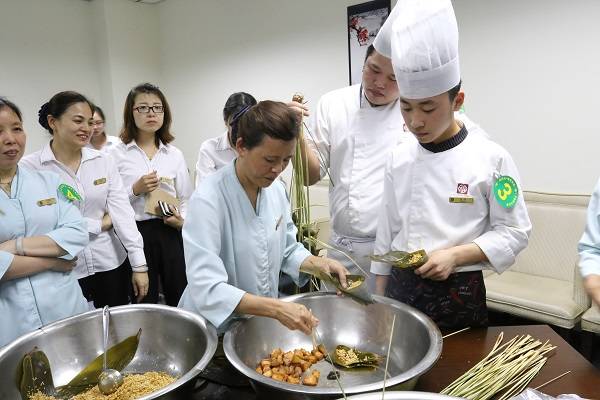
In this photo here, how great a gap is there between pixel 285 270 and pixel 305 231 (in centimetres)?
33

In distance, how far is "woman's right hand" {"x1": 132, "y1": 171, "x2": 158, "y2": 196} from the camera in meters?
2.62

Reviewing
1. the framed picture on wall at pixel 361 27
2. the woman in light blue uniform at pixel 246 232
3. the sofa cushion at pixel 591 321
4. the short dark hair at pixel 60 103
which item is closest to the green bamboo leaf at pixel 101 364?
the woman in light blue uniform at pixel 246 232

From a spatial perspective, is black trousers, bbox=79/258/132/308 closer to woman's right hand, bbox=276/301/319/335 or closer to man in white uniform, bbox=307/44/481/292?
man in white uniform, bbox=307/44/481/292

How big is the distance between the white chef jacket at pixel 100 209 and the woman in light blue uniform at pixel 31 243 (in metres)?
0.53

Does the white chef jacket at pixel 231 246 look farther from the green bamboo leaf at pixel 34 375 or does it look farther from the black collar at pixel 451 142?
the black collar at pixel 451 142

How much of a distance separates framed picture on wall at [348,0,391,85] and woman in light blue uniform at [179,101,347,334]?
2473 millimetres

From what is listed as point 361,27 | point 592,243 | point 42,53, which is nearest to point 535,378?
point 592,243

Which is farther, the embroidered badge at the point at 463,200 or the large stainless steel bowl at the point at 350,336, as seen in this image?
the embroidered badge at the point at 463,200

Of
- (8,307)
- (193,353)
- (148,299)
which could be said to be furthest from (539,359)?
(148,299)

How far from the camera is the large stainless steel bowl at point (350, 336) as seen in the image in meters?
1.07

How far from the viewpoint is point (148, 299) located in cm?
286

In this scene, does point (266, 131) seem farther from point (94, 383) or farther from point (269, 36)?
point (269, 36)

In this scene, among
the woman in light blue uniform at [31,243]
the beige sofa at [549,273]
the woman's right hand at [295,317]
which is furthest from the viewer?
the beige sofa at [549,273]

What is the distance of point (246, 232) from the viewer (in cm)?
129
